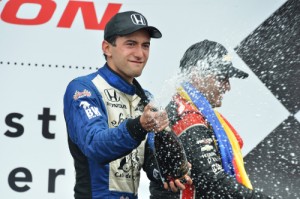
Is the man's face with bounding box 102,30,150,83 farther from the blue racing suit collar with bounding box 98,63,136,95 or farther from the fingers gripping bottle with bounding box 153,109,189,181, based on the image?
the fingers gripping bottle with bounding box 153,109,189,181

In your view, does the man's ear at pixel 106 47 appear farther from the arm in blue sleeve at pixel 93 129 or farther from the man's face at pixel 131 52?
the arm in blue sleeve at pixel 93 129

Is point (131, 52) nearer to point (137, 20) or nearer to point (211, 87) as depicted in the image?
point (137, 20)

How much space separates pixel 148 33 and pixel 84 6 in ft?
5.30

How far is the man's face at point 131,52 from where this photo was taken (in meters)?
3.44

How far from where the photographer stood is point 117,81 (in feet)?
11.3

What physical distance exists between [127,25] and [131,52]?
0.36 feet

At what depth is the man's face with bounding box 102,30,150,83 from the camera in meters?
3.44

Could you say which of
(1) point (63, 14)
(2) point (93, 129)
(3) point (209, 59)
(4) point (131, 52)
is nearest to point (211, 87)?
(3) point (209, 59)

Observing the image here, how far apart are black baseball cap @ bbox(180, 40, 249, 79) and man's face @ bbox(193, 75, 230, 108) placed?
42 millimetres

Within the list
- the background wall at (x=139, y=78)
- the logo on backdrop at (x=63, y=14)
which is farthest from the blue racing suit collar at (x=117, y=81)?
the logo on backdrop at (x=63, y=14)

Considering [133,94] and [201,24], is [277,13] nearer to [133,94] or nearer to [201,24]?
[201,24]

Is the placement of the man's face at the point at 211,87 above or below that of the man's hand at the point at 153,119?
above

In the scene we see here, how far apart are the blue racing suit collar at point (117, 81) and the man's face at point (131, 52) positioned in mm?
33

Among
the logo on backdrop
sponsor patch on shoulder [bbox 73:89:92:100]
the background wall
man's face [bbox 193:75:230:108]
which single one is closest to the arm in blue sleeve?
sponsor patch on shoulder [bbox 73:89:92:100]
